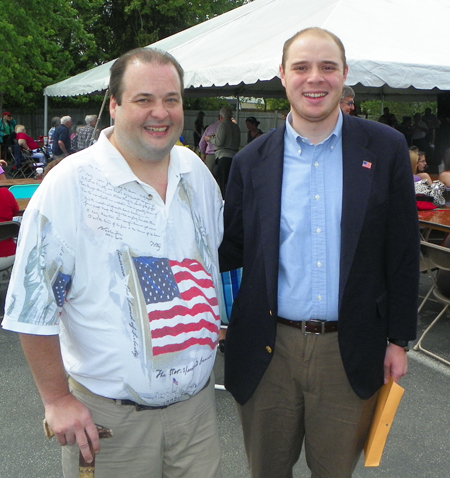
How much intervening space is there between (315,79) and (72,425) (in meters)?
1.41

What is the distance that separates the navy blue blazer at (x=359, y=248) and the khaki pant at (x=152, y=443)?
368 millimetres

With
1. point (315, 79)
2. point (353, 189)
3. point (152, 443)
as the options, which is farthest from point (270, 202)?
point (152, 443)

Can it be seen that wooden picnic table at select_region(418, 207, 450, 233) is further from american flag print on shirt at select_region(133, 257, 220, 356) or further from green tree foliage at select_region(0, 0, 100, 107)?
green tree foliage at select_region(0, 0, 100, 107)

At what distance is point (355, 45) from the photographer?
6.95m

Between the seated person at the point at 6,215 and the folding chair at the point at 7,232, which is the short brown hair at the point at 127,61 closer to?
the folding chair at the point at 7,232

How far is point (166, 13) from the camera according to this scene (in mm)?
29484

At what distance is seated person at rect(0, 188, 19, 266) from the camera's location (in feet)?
17.7

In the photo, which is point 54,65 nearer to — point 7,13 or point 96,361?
point 7,13

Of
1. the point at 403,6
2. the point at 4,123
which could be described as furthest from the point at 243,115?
the point at 403,6

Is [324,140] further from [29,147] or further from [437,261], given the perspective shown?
[29,147]

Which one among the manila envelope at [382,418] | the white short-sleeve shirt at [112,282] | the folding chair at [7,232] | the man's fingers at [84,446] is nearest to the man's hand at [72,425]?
the man's fingers at [84,446]

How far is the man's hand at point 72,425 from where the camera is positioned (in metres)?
1.72

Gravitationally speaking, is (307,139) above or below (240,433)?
above

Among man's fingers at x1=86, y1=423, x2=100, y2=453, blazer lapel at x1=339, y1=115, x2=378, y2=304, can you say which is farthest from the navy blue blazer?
man's fingers at x1=86, y1=423, x2=100, y2=453
